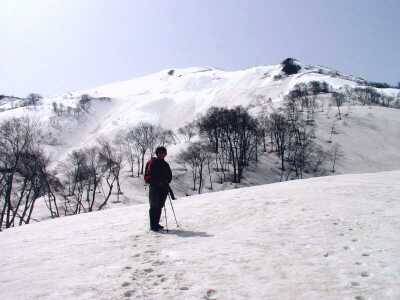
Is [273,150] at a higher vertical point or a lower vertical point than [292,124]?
lower

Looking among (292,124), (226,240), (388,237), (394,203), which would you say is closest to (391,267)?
(388,237)

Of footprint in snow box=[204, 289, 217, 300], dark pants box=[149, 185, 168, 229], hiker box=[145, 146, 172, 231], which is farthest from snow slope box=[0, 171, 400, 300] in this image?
hiker box=[145, 146, 172, 231]

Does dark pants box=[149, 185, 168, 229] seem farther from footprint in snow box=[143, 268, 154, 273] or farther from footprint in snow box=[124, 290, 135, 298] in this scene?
footprint in snow box=[124, 290, 135, 298]

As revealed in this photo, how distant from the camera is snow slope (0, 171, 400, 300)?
5910 mm

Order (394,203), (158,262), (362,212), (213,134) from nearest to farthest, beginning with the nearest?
(158,262) → (362,212) → (394,203) → (213,134)

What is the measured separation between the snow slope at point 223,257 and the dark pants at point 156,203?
54 centimetres

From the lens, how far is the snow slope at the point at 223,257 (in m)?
5.91

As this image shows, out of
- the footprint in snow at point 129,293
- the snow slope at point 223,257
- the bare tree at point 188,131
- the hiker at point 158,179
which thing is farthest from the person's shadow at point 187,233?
the bare tree at point 188,131

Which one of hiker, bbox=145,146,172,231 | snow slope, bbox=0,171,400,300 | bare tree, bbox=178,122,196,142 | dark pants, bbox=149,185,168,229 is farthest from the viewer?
bare tree, bbox=178,122,196,142

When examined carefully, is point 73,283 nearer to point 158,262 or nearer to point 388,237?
point 158,262

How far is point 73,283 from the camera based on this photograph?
6383 mm

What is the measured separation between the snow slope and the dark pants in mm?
542

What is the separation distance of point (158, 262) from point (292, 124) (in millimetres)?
117077

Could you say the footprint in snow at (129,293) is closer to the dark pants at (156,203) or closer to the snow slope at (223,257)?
the snow slope at (223,257)
